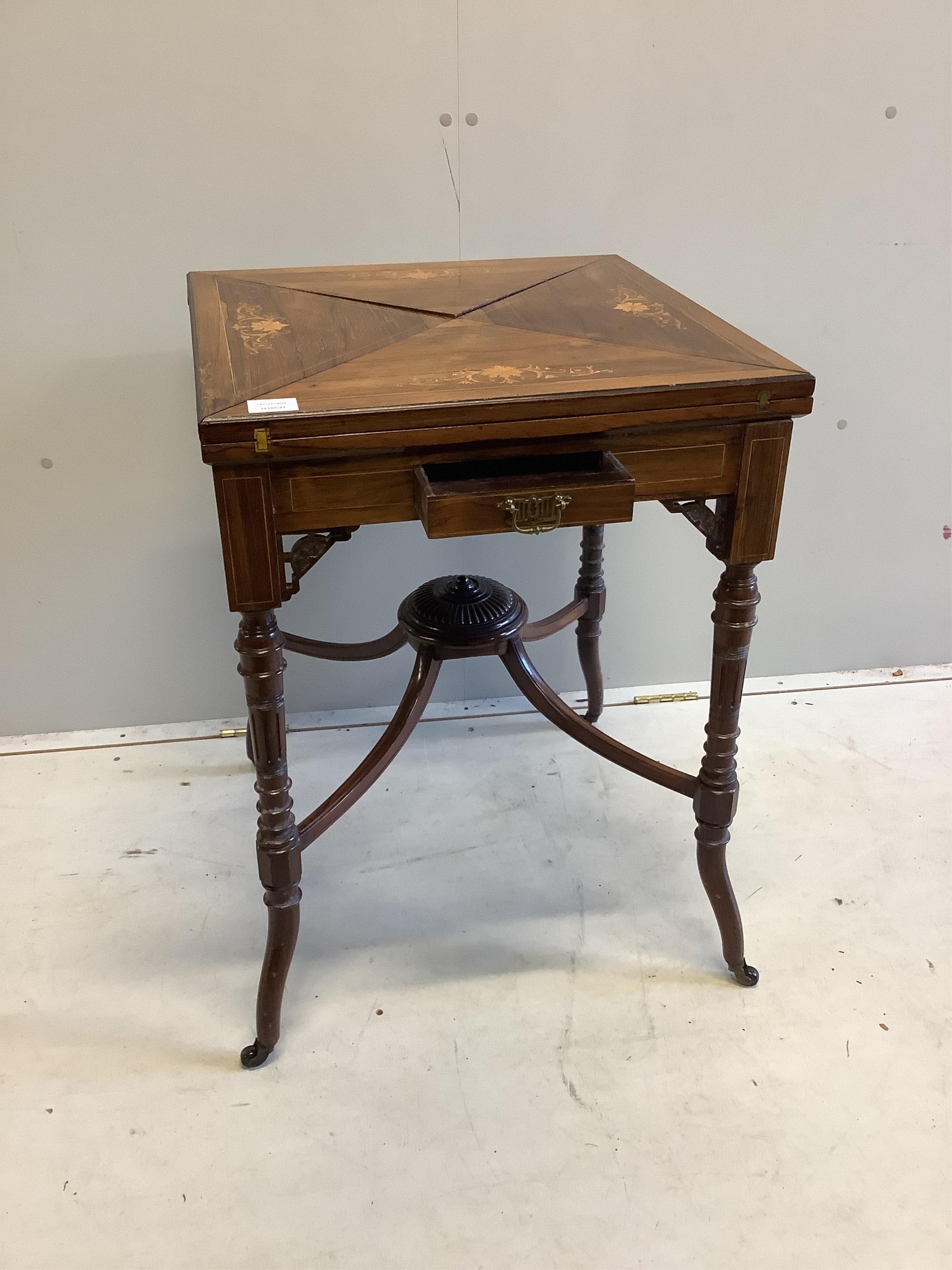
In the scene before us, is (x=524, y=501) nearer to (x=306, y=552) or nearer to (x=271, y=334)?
(x=306, y=552)

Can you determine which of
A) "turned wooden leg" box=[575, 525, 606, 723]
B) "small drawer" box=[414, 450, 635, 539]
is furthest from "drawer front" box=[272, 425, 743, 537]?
"turned wooden leg" box=[575, 525, 606, 723]

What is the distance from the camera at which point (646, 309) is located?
1.46 meters

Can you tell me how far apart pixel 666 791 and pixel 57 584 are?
119cm

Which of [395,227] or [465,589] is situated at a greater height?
[395,227]

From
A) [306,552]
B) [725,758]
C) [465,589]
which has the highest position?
[306,552]

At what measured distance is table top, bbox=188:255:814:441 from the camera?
1.16 metres

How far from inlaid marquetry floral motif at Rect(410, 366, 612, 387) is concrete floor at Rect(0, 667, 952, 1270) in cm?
86

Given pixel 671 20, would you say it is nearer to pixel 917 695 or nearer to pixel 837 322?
pixel 837 322

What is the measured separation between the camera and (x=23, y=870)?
70.2 inches

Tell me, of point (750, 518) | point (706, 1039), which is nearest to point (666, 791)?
point (706, 1039)

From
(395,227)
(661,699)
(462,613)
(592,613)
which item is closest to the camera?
(462,613)

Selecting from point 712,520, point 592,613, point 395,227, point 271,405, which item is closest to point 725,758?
point 712,520

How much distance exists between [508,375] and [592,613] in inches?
35.5

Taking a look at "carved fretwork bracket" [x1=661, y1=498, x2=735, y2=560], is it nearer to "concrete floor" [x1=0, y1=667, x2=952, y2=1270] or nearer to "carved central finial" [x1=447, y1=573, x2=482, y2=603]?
"carved central finial" [x1=447, y1=573, x2=482, y2=603]
